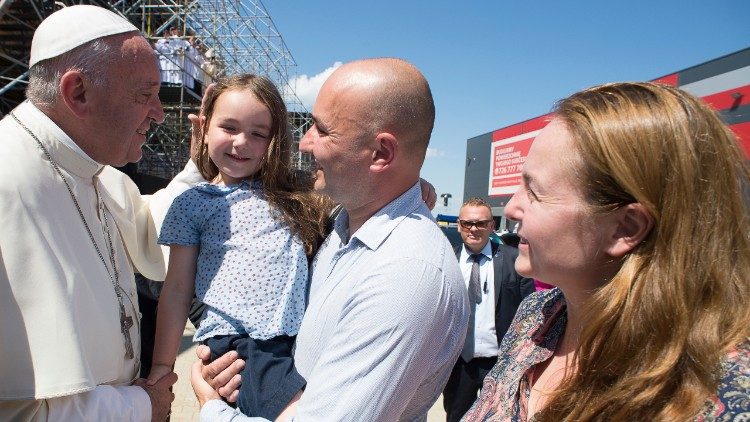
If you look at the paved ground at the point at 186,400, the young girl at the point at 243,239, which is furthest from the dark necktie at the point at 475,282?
the young girl at the point at 243,239

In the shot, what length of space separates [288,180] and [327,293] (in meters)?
0.84

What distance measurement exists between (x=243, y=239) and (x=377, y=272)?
81cm

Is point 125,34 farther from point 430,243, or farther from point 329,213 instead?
point 430,243

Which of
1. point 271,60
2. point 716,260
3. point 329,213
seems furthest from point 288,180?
point 271,60

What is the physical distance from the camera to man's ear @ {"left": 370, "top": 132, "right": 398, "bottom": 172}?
143 cm

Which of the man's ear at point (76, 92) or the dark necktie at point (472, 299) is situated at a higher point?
the man's ear at point (76, 92)

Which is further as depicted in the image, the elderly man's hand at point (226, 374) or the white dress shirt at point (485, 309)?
the white dress shirt at point (485, 309)

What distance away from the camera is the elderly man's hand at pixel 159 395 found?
178 cm

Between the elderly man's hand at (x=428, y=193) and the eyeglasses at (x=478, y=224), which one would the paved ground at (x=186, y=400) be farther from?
the elderly man's hand at (x=428, y=193)

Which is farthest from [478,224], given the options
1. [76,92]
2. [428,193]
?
[76,92]

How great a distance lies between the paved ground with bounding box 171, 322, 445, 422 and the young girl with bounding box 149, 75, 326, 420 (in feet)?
8.12

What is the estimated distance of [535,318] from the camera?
1508 millimetres

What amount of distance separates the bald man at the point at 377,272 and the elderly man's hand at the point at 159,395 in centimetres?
28

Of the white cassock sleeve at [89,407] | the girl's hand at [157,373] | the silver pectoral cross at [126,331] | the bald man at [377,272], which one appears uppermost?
the bald man at [377,272]
